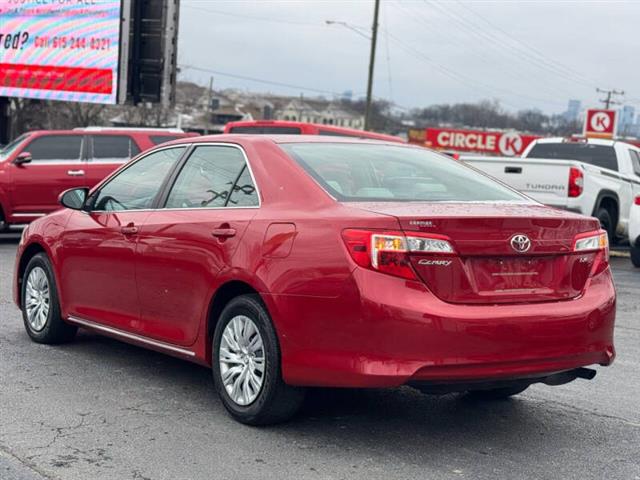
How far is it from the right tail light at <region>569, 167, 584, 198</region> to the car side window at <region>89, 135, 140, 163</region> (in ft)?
23.4

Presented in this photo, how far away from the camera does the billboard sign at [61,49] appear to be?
90.1 ft

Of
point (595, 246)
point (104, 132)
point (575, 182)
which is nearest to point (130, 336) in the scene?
point (595, 246)

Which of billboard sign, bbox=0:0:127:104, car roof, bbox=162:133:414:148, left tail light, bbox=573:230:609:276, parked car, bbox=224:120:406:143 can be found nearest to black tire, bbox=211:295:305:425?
car roof, bbox=162:133:414:148

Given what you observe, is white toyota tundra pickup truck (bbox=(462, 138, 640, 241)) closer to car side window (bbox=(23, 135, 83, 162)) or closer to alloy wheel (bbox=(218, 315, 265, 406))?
car side window (bbox=(23, 135, 83, 162))

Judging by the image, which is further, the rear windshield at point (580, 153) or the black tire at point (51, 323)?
the rear windshield at point (580, 153)

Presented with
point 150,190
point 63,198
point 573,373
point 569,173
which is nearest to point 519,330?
point 573,373

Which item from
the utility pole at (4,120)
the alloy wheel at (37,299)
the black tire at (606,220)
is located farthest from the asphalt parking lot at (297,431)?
the utility pole at (4,120)

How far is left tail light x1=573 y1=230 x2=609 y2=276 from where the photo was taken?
5.27m

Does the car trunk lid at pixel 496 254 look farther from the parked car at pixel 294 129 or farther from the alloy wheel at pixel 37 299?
the parked car at pixel 294 129

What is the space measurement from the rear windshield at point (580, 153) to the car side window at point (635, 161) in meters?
0.40

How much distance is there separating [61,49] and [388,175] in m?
24.1

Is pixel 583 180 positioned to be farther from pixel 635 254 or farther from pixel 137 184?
pixel 137 184

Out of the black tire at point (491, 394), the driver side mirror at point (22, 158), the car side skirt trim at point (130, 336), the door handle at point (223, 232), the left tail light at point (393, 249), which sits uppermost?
the left tail light at point (393, 249)

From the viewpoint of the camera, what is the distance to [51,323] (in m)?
7.48
